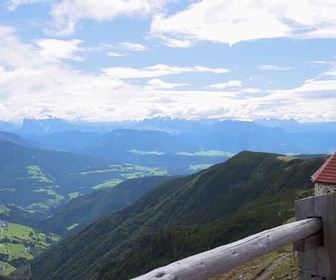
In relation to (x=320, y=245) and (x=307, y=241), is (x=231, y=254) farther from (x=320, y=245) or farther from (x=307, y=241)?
(x=320, y=245)

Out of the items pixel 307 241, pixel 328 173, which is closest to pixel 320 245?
pixel 307 241

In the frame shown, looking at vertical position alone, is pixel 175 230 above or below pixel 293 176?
below

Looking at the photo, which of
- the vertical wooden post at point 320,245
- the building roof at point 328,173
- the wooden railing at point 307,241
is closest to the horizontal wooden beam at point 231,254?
the wooden railing at point 307,241

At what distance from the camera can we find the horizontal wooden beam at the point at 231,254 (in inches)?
196

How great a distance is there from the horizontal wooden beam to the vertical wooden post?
133 millimetres

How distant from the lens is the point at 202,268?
17.2 feet

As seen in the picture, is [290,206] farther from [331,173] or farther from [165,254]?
[331,173]

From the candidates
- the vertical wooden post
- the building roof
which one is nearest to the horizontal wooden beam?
the vertical wooden post

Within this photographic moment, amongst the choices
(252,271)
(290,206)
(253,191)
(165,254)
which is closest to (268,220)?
(290,206)

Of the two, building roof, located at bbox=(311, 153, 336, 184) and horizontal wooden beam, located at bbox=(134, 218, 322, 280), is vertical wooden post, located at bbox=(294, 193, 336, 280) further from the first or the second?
building roof, located at bbox=(311, 153, 336, 184)

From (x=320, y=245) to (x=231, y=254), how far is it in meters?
1.83

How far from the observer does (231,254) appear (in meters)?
5.70

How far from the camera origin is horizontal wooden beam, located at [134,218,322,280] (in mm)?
4980

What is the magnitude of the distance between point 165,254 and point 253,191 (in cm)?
7292
